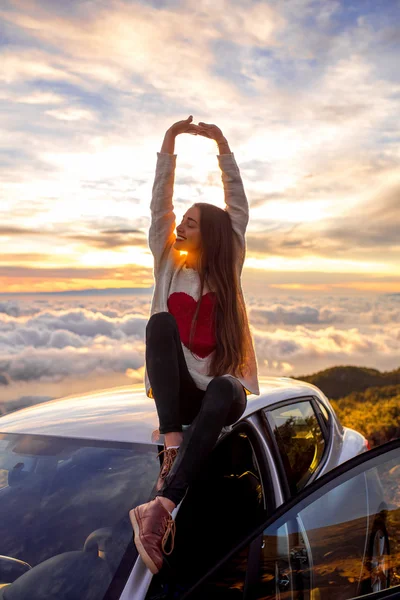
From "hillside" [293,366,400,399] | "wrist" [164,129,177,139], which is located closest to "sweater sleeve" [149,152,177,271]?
"wrist" [164,129,177,139]

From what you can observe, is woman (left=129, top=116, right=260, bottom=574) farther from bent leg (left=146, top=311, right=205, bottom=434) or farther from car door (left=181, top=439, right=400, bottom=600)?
car door (left=181, top=439, right=400, bottom=600)

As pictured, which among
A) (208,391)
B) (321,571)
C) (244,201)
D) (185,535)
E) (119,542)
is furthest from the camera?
(244,201)

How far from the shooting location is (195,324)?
2.88m

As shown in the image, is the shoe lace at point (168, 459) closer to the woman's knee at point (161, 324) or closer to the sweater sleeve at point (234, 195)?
the woman's knee at point (161, 324)

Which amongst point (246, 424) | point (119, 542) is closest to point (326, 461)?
point (246, 424)

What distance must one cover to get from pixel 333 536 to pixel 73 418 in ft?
4.13

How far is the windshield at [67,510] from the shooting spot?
6.28 ft

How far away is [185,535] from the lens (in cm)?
216

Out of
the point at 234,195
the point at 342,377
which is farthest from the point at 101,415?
the point at 342,377

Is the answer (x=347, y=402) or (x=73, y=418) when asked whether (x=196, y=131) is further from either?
(x=347, y=402)

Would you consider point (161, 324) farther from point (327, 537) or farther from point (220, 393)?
point (327, 537)

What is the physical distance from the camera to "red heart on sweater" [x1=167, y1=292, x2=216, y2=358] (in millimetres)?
2834

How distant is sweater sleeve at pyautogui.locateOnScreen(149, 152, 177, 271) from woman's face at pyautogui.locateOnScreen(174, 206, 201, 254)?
3.7 inches

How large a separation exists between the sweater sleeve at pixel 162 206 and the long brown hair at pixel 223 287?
16 cm
